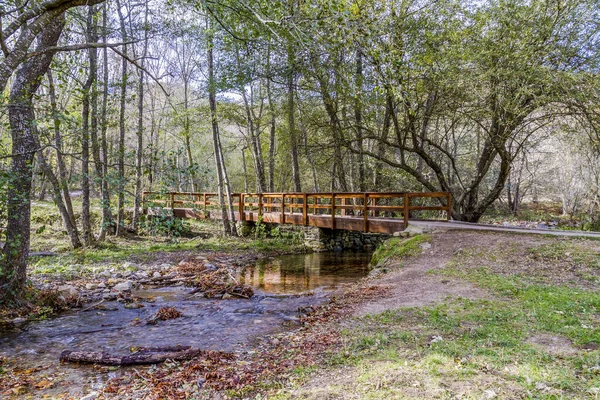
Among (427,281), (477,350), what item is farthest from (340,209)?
(477,350)

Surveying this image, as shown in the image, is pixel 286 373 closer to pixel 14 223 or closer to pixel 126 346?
pixel 126 346

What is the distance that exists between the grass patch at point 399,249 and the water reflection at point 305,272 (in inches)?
28.0

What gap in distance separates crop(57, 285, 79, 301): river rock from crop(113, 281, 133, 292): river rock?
841 millimetres

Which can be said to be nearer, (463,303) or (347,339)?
(347,339)

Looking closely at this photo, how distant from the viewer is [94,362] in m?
4.29

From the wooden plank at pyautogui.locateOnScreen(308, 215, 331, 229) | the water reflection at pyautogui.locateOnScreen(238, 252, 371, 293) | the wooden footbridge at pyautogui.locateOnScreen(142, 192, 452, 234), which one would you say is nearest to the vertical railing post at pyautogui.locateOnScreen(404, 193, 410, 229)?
the wooden footbridge at pyautogui.locateOnScreen(142, 192, 452, 234)

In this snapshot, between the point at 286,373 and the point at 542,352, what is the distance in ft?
7.94

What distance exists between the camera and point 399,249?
941 cm

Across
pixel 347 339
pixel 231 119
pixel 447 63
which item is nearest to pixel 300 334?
pixel 347 339

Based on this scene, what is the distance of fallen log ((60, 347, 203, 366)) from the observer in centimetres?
425

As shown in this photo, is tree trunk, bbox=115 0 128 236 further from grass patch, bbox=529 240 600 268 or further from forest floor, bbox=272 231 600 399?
grass patch, bbox=529 240 600 268

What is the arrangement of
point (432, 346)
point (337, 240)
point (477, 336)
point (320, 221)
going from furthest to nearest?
point (337, 240) → point (320, 221) → point (477, 336) → point (432, 346)

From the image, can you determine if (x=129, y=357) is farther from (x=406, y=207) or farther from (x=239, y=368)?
(x=406, y=207)

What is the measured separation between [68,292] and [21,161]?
294 centimetres
